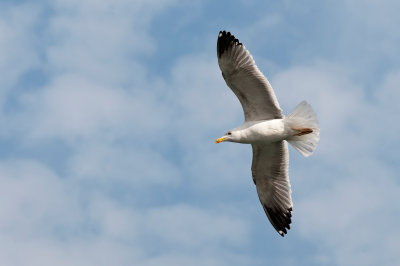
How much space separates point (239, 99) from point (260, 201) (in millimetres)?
2524

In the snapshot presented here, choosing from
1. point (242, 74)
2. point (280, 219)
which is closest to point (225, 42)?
point (242, 74)

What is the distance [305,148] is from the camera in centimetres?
1456

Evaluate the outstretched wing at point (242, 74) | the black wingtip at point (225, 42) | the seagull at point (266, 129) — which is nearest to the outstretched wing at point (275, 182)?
the seagull at point (266, 129)

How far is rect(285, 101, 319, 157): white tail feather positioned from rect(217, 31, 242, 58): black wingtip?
1715 mm

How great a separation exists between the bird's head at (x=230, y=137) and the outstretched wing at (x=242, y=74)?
71 cm

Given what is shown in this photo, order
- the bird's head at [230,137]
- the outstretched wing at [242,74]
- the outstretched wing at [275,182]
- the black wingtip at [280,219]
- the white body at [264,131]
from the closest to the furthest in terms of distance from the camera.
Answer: the outstretched wing at [242,74] → the white body at [264,131] → the bird's head at [230,137] → the outstretched wing at [275,182] → the black wingtip at [280,219]

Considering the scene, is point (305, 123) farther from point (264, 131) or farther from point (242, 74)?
point (242, 74)

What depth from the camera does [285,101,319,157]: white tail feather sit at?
1413cm

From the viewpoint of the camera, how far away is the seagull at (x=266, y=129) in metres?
14.0

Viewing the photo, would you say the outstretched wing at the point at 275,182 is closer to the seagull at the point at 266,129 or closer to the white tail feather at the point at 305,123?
the seagull at the point at 266,129

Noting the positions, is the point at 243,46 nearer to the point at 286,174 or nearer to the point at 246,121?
the point at 246,121

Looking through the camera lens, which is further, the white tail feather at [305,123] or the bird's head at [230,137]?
the bird's head at [230,137]

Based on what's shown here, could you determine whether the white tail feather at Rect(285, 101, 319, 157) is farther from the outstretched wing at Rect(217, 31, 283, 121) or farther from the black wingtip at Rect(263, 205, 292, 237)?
the black wingtip at Rect(263, 205, 292, 237)

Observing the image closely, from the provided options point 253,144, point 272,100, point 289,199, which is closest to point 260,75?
point 272,100
